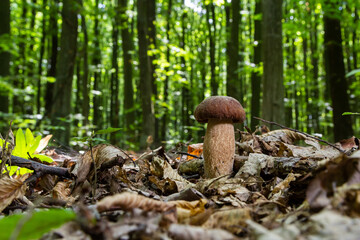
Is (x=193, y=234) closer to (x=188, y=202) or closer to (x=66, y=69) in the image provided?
(x=188, y=202)

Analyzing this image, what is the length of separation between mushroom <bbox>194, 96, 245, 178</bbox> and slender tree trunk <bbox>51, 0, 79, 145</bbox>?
6070 millimetres

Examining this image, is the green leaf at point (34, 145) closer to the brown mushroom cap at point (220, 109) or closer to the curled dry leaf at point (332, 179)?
the brown mushroom cap at point (220, 109)

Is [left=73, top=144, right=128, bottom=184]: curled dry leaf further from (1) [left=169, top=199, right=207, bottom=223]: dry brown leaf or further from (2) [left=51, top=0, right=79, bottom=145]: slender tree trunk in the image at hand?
(2) [left=51, top=0, right=79, bottom=145]: slender tree trunk

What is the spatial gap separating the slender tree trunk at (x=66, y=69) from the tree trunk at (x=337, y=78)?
6.88 meters

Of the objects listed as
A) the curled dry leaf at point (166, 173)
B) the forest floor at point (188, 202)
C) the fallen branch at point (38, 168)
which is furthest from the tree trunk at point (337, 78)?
the fallen branch at point (38, 168)

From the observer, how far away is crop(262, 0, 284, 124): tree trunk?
497 centimetres

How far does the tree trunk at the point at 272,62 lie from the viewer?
4969mm

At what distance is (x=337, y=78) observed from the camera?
22.4 ft

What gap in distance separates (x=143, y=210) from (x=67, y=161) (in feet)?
5.34

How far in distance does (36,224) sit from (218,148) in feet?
5.69

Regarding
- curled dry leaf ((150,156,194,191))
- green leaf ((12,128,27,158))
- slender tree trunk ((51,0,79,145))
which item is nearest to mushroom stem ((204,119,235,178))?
curled dry leaf ((150,156,194,191))

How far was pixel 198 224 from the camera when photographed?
1203 millimetres

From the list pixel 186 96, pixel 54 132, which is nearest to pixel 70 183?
pixel 54 132

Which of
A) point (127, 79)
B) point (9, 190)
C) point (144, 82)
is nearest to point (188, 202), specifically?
point (9, 190)
